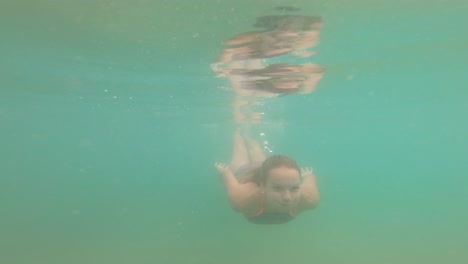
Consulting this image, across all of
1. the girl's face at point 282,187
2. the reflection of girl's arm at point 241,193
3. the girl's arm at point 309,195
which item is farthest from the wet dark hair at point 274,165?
the girl's arm at point 309,195

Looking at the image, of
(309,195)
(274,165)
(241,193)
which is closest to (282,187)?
(274,165)

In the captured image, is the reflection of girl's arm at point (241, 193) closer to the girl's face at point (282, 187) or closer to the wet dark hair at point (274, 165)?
the wet dark hair at point (274, 165)

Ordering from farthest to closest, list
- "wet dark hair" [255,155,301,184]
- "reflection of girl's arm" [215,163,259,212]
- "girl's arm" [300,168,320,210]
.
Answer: "girl's arm" [300,168,320,210], "reflection of girl's arm" [215,163,259,212], "wet dark hair" [255,155,301,184]

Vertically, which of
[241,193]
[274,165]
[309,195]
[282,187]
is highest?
[274,165]

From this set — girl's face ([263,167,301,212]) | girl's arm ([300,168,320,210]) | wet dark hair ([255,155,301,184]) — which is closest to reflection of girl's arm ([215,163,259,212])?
wet dark hair ([255,155,301,184])

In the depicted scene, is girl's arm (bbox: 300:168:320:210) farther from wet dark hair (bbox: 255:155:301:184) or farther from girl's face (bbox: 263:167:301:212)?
wet dark hair (bbox: 255:155:301:184)

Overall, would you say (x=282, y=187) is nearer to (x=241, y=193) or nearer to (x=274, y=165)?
(x=274, y=165)

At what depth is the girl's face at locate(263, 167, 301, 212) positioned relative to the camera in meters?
8.12

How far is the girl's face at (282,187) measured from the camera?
812cm

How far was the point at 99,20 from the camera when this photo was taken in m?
12.2

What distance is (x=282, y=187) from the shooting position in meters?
8.14

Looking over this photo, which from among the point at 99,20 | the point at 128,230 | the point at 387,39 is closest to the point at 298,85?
the point at 387,39

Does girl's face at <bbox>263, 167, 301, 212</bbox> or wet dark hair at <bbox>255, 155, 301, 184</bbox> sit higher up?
wet dark hair at <bbox>255, 155, 301, 184</bbox>

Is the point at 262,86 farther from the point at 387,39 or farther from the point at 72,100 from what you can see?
the point at 72,100
